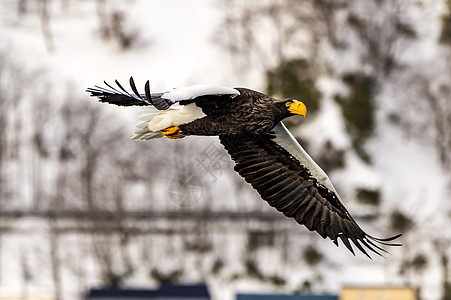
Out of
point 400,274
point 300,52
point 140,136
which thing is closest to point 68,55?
point 300,52

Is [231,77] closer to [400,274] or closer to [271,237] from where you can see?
[271,237]

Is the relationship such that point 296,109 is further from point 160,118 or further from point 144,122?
point 144,122

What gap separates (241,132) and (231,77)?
3031 cm

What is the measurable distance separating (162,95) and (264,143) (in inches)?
95.6

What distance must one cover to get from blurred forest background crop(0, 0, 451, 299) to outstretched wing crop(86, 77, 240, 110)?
1689 cm

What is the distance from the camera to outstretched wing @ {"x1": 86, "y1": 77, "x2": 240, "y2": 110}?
44.9ft

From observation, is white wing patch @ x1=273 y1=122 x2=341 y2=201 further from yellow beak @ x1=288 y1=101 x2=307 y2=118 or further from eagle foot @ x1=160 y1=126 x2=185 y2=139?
eagle foot @ x1=160 y1=126 x2=185 y2=139

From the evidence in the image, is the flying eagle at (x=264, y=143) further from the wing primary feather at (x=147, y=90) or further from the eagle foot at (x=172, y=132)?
the wing primary feather at (x=147, y=90)

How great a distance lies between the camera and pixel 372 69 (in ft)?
156

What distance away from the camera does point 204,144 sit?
32188 mm

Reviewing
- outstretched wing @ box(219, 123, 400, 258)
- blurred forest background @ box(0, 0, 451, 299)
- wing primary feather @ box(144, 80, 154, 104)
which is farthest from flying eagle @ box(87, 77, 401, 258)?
blurred forest background @ box(0, 0, 451, 299)

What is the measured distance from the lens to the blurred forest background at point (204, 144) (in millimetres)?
37812

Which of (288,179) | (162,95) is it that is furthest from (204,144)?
(162,95)

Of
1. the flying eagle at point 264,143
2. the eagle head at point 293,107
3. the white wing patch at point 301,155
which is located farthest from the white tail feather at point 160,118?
the white wing patch at point 301,155
